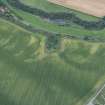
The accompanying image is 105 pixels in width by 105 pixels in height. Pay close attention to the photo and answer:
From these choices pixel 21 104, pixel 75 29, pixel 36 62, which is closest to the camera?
pixel 21 104

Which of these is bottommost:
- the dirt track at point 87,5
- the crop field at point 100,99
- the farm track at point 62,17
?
the crop field at point 100,99

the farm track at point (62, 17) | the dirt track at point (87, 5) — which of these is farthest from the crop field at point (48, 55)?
the dirt track at point (87, 5)

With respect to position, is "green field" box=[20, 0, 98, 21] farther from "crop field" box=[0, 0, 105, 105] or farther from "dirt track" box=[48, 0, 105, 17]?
"dirt track" box=[48, 0, 105, 17]

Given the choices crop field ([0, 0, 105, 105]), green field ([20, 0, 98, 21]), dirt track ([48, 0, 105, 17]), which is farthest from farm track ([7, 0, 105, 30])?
dirt track ([48, 0, 105, 17])

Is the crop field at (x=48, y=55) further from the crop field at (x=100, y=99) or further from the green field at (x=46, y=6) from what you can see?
the crop field at (x=100, y=99)

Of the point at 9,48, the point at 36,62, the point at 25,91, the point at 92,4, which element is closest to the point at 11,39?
the point at 9,48

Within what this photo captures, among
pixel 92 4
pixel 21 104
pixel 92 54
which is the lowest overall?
pixel 21 104

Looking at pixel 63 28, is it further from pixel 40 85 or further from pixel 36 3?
pixel 40 85

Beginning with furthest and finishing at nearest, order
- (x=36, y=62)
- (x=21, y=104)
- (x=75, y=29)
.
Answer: (x=75, y=29) < (x=36, y=62) < (x=21, y=104)
